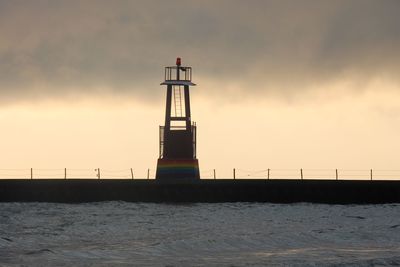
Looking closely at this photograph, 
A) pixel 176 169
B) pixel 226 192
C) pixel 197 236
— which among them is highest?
pixel 176 169

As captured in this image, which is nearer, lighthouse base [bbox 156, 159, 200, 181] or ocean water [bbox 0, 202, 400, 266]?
ocean water [bbox 0, 202, 400, 266]

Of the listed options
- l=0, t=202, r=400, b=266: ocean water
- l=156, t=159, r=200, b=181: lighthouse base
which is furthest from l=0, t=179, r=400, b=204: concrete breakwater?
l=0, t=202, r=400, b=266: ocean water

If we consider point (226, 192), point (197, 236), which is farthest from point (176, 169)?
point (197, 236)

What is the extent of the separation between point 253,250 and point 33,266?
308 inches

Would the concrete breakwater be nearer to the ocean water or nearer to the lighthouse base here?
the lighthouse base

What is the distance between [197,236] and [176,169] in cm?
2109

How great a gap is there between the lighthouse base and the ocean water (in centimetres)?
217

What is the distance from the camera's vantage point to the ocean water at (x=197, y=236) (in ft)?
91.5

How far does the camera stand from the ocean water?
27.9 metres

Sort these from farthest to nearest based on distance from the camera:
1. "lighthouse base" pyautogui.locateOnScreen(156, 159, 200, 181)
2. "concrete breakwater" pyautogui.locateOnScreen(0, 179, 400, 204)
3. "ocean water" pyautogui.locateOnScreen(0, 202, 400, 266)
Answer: "concrete breakwater" pyautogui.locateOnScreen(0, 179, 400, 204) < "lighthouse base" pyautogui.locateOnScreen(156, 159, 200, 181) < "ocean water" pyautogui.locateOnScreen(0, 202, 400, 266)

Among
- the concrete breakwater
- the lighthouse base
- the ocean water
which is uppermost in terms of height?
the lighthouse base

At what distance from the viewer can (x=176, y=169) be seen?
56.2 metres

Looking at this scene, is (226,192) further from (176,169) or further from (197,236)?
(197,236)

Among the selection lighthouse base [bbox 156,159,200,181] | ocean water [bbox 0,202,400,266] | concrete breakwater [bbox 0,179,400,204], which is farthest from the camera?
concrete breakwater [bbox 0,179,400,204]
